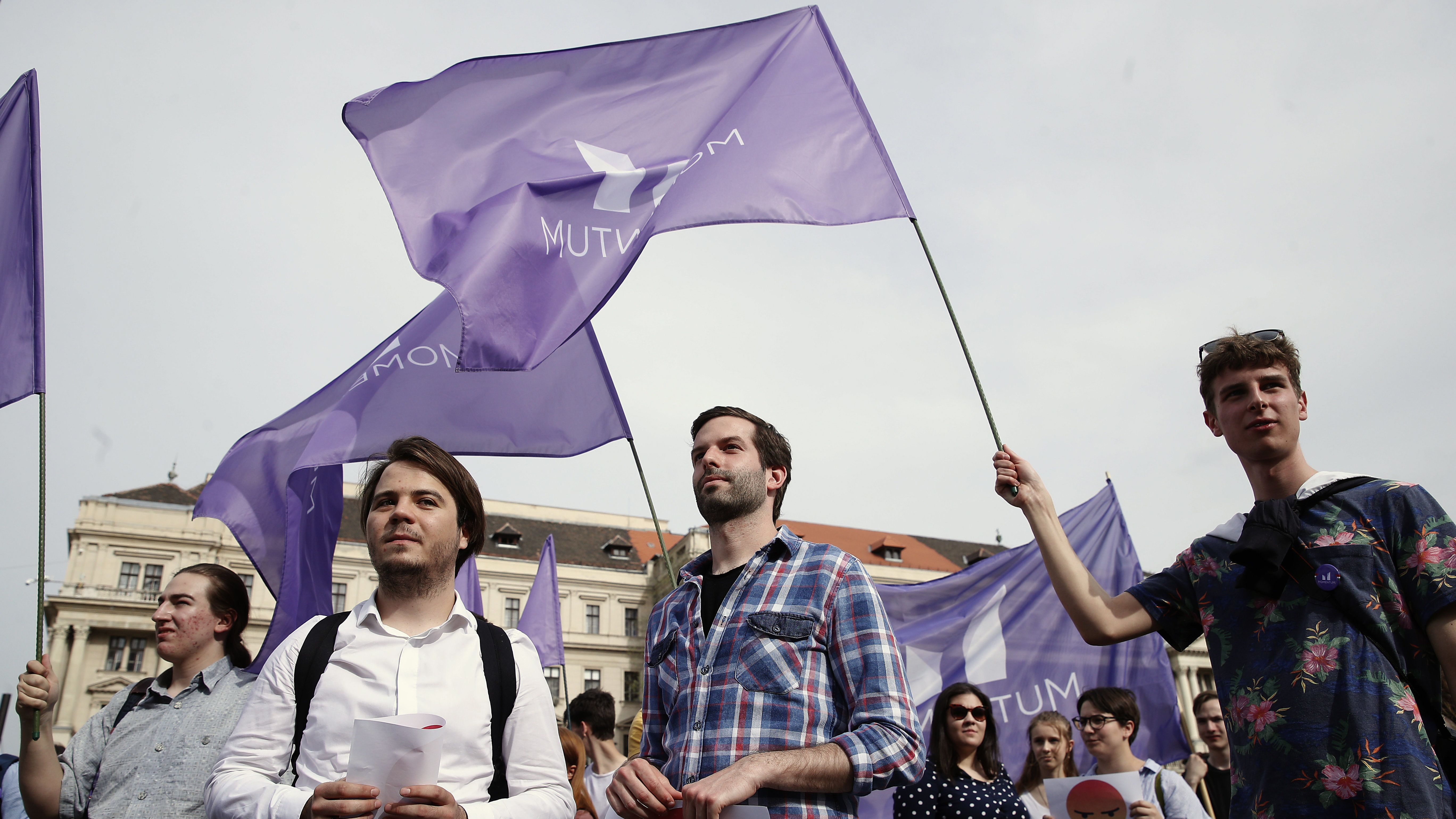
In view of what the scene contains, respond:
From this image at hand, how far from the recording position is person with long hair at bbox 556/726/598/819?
17.9ft

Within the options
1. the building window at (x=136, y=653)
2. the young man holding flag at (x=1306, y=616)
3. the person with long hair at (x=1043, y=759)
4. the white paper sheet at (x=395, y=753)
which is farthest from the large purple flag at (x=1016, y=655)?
the building window at (x=136, y=653)

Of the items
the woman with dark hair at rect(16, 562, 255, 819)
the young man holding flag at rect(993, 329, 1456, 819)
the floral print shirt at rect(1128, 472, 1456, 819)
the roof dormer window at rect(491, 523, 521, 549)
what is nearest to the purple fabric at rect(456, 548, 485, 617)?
the woman with dark hair at rect(16, 562, 255, 819)

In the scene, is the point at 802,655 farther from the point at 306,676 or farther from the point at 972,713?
the point at 972,713

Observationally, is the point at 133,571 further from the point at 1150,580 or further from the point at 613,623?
the point at 1150,580

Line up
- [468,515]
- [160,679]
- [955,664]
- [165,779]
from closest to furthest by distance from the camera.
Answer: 1. [468,515]
2. [165,779]
3. [160,679]
4. [955,664]

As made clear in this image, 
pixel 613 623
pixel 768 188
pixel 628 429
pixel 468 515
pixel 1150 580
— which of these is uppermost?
pixel 768 188

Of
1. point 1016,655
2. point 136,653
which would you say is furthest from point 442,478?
point 136,653

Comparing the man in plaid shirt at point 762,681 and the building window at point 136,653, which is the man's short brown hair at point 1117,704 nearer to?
the man in plaid shirt at point 762,681

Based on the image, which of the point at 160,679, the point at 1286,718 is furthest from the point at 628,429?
the point at 1286,718

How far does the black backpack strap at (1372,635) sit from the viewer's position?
1.95 metres

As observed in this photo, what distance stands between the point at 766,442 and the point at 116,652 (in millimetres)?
47620

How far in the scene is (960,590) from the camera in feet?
24.5

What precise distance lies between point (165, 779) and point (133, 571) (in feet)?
151

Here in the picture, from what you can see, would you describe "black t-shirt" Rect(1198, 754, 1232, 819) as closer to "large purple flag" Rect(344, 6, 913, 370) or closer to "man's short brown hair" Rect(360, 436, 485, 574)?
"large purple flag" Rect(344, 6, 913, 370)
